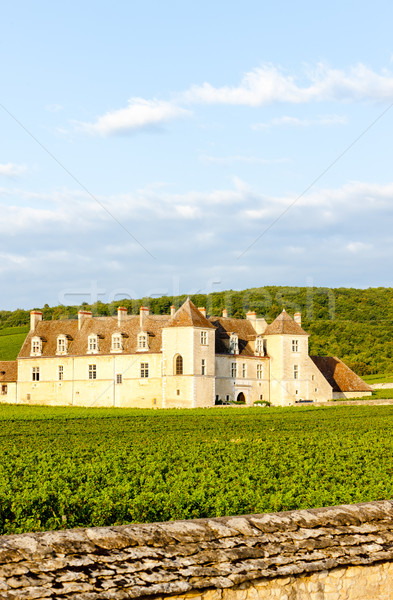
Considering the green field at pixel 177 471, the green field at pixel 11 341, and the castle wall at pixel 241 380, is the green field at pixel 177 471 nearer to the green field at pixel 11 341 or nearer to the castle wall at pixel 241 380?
the castle wall at pixel 241 380

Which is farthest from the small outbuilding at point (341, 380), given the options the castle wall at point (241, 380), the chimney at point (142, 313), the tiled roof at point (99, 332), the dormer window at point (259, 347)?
the chimney at point (142, 313)

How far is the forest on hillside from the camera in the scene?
9912 cm

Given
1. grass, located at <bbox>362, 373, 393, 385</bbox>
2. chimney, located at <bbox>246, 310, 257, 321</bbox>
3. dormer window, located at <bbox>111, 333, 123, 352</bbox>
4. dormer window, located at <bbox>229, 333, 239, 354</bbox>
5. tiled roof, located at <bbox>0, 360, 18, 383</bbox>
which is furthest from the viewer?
grass, located at <bbox>362, 373, 393, 385</bbox>

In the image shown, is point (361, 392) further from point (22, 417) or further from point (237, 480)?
point (237, 480)

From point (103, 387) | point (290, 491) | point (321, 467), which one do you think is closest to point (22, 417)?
point (103, 387)

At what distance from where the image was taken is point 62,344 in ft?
219

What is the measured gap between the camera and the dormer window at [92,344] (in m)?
64.7

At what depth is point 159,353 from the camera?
61.3 m

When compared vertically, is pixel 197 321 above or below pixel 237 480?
above

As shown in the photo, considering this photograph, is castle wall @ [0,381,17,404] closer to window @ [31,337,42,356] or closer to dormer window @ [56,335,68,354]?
window @ [31,337,42,356]

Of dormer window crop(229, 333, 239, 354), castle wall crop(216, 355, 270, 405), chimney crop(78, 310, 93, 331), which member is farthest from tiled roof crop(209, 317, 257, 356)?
chimney crop(78, 310, 93, 331)

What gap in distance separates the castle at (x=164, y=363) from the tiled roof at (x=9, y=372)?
0.31ft

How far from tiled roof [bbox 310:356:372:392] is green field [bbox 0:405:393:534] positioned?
107 feet

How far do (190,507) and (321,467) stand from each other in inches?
306
